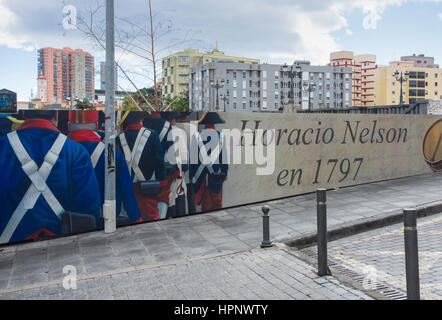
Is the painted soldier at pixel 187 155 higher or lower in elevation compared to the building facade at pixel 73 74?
lower

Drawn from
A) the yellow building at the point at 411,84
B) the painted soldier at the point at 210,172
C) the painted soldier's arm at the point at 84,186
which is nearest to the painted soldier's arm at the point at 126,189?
the painted soldier's arm at the point at 84,186

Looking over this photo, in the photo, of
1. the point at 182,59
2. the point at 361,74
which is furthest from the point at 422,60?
the point at 182,59

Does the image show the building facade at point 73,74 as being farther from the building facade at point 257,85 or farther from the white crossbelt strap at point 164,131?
the building facade at point 257,85

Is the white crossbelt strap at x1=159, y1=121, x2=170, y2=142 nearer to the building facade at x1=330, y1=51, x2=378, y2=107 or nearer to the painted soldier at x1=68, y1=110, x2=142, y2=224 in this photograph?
the painted soldier at x1=68, y1=110, x2=142, y2=224

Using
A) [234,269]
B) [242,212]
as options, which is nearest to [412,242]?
[234,269]

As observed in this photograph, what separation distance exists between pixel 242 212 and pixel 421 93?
14302cm

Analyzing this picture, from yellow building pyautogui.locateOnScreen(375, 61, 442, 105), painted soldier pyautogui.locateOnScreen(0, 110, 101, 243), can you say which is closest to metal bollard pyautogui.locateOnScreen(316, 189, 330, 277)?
painted soldier pyautogui.locateOnScreen(0, 110, 101, 243)

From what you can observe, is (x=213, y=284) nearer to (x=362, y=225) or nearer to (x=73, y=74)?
(x=362, y=225)

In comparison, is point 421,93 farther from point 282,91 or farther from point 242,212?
point 242,212

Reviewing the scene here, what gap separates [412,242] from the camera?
420cm

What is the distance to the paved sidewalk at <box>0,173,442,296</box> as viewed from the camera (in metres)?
6.59

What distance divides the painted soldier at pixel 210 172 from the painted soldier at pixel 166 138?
20.5 inches

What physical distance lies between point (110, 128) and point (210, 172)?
287cm

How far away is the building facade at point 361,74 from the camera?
475 feet
